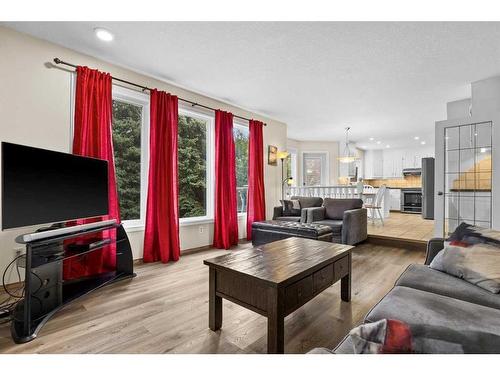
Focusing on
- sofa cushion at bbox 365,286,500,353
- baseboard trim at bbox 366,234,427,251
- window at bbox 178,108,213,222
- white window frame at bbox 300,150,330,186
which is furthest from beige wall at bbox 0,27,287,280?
white window frame at bbox 300,150,330,186

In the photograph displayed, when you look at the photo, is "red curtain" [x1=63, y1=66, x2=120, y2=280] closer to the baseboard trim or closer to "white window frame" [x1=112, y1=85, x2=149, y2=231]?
"white window frame" [x1=112, y1=85, x2=149, y2=231]

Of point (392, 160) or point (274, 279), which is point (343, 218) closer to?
point (274, 279)

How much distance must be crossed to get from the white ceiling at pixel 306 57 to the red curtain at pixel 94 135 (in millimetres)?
373

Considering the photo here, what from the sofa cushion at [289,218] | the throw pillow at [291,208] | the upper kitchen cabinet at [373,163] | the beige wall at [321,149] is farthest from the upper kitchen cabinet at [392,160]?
the sofa cushion at [289,218]

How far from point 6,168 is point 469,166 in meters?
5.38

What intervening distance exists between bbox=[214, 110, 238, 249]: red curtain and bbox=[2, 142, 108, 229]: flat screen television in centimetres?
186

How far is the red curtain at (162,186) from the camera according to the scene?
3416 millimetres

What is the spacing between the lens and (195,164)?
14.3 ft

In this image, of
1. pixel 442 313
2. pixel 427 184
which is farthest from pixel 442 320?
pixel 427 184

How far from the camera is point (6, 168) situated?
1.84m

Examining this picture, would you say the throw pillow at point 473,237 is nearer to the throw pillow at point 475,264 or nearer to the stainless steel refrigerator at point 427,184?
the throw pillow at point 475,264

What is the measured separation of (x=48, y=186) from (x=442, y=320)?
2.81 metres
